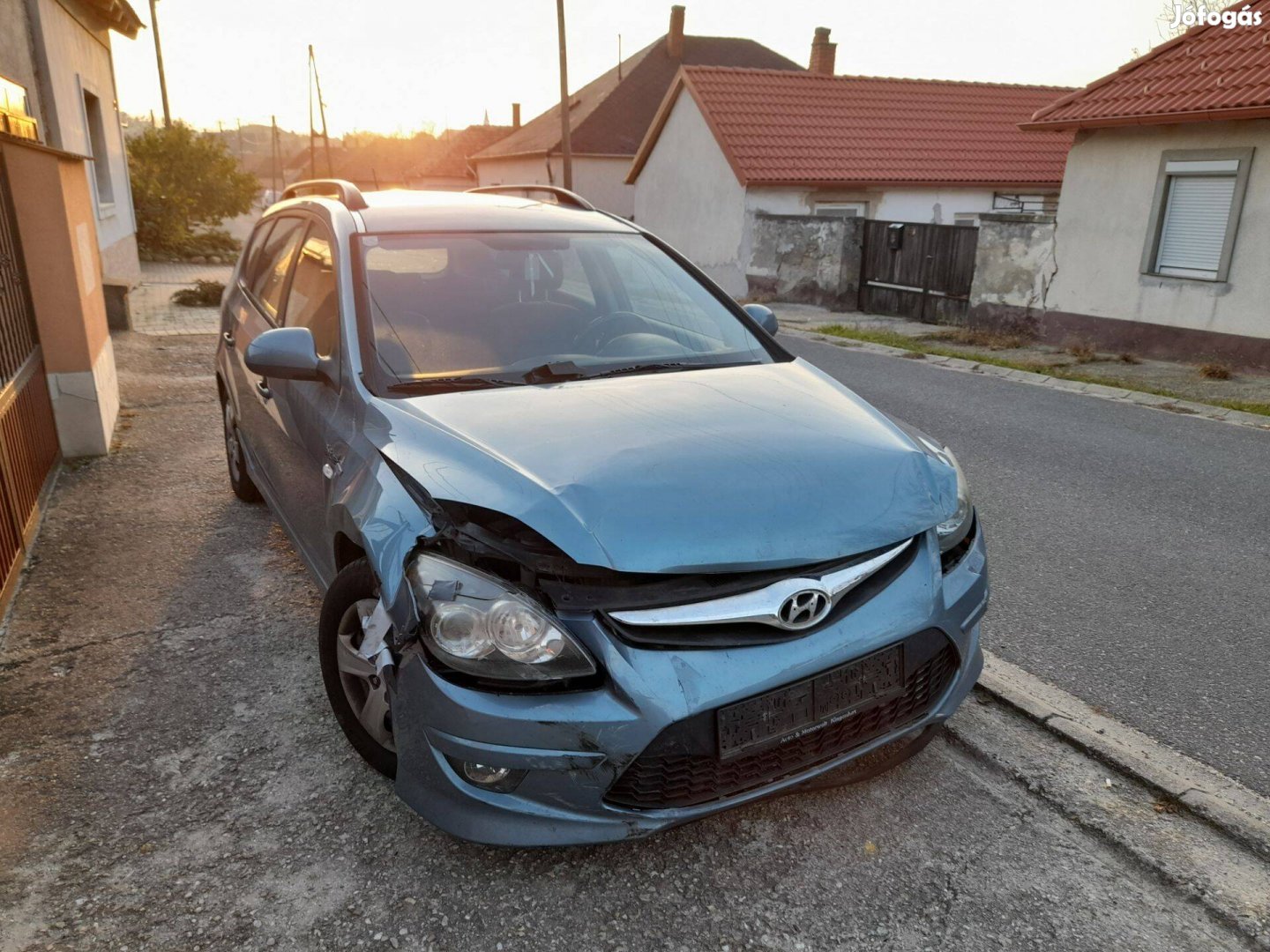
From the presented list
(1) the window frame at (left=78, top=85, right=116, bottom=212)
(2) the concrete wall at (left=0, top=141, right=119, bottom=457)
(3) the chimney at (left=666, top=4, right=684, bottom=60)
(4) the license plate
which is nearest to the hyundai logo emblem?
(4) the license plate

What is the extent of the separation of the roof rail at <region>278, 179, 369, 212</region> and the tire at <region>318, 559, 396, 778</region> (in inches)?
70.7

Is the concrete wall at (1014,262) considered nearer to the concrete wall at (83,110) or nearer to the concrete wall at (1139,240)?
the concrete wall at (1139,240)

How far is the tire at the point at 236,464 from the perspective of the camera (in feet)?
17.7

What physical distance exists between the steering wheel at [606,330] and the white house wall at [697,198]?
1639 cm

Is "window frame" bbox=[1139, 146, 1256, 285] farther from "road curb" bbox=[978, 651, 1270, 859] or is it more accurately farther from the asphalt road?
"road curb" bbox=[978, 651, 1270, 859]

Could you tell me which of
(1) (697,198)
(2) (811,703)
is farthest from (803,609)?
(1) (697,198)

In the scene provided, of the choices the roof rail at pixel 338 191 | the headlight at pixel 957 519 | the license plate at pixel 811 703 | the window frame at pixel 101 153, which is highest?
the window frame at pixel 101 153

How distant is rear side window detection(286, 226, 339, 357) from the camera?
11.3 feet

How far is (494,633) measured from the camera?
7.39 feet

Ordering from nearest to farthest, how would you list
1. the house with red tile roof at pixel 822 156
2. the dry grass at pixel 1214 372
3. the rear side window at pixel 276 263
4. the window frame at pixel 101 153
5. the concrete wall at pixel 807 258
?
the rear side window at pixel 276 263 → the dry grass at pixel 1214 372 → the window frame at pixel 101 153 → the concrete wall at pixel 807 258 → the house with red tile roof at pixel 822 156

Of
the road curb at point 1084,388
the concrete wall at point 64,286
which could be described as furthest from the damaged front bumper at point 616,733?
the road curb at point 1084,388

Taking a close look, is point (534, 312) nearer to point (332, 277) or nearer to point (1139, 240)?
point (332, 277)

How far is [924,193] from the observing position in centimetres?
2150

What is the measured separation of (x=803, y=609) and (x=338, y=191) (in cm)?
302
